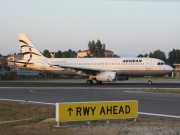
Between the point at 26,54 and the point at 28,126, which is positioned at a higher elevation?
the point at 26,54

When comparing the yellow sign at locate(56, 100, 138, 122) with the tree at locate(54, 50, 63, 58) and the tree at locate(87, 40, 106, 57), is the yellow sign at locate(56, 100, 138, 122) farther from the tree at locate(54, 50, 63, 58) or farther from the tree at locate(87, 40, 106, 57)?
the tree at locate(87, 40, 106, 57)

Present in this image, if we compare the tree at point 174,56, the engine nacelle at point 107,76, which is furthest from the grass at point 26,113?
the tree at point 174,56

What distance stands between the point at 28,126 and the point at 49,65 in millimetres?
35395

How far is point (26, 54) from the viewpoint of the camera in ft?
164

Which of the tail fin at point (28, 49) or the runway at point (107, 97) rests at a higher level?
the tail fin at point (28, 49)

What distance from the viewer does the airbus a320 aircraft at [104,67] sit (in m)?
43.3

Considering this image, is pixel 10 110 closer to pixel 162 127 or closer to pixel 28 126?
pixel 28 126

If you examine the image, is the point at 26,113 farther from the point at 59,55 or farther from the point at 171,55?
the point at 171,55

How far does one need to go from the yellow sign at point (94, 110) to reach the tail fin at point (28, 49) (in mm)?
37289

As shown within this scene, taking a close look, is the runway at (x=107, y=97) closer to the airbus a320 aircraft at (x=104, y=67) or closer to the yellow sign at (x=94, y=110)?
the yellow sign at (x=94, y=110)

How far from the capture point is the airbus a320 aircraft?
142ft

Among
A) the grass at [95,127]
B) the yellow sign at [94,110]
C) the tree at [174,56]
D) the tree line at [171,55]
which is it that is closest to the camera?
the grass at [95,127]

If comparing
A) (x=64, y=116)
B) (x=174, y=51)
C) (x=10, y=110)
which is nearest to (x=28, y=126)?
(x=64, y=116)

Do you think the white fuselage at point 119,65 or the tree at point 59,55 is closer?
the white fuselage at point 119,65
